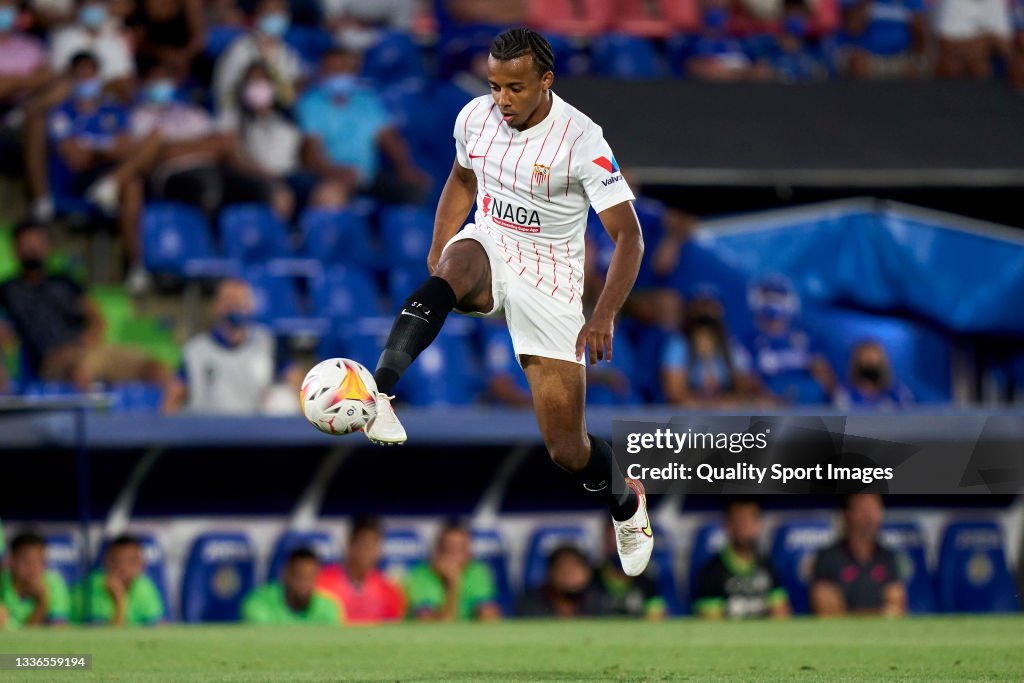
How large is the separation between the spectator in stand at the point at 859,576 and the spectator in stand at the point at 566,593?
1.55 metres

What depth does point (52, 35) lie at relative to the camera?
45.1 feet

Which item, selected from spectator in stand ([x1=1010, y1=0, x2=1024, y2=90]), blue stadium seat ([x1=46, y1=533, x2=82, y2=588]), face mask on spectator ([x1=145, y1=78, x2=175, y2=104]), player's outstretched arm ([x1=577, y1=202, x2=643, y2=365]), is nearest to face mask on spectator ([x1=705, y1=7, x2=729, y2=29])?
spectator in stand ([x1=1010, y1=0, x2=1024, y2=90])

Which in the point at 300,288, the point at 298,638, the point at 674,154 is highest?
the point at 674,154

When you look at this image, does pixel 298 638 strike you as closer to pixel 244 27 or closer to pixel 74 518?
pixel 74 518

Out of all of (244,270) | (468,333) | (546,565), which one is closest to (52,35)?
(244,270)

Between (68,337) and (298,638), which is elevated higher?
(68,337)

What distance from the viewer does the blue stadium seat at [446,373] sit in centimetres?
1197

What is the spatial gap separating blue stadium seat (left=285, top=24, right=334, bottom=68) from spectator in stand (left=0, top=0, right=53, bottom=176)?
243 cm

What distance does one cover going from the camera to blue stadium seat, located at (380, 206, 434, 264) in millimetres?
13289

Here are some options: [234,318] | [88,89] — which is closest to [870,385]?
[234,318]

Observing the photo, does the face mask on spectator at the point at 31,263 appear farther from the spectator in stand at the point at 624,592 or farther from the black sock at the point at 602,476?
the black sock at the point at 602,476

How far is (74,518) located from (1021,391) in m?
7.93

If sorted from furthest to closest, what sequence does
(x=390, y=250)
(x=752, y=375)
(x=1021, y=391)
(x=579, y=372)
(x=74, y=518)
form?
1. (x=1021, y=391)
2. (x=390, y=250)
3. (x=752, y=375)
4. (x=74, y=518)
5. (x=579, y=372)

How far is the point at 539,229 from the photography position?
22.1ft
